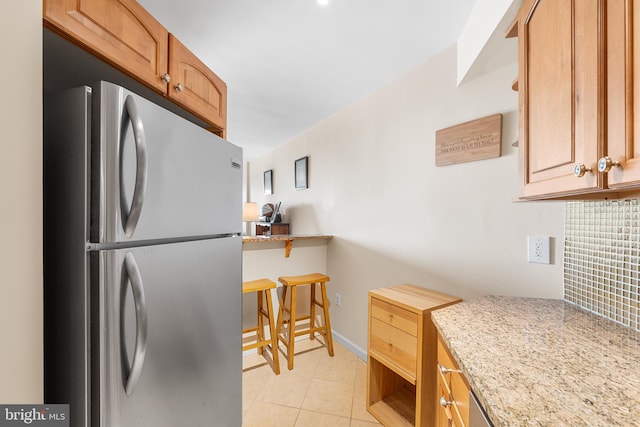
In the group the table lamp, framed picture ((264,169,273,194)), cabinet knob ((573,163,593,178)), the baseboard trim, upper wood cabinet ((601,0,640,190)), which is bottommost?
the baseboard trim

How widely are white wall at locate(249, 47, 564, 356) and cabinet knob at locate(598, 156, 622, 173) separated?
0.81m

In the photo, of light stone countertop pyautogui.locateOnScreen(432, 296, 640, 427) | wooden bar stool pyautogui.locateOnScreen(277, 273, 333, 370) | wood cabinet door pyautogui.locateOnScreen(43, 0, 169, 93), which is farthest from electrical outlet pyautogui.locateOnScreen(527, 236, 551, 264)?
wood cabinet door pyautogui.locateOnScreen(43, 0, 169, 93)

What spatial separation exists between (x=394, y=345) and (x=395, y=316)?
6.7 inches

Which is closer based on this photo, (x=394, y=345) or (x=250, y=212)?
(x=394, y=345)

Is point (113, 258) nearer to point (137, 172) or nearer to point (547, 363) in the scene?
point (137, 172)

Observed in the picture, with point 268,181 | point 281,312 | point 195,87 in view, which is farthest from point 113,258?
point 268,181

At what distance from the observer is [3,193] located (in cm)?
59

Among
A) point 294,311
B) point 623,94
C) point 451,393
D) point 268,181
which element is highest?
point 268,181

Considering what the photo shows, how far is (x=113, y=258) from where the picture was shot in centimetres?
71

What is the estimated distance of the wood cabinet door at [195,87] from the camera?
1.19 metres

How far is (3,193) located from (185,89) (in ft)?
2.84

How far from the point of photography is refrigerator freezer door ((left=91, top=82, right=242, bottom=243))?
70 cm

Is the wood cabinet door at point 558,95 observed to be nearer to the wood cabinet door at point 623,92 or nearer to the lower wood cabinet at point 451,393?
the wood cabinet door at point 623,92

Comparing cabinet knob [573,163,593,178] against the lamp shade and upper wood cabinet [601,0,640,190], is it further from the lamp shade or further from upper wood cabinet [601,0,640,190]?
the lamp shade
